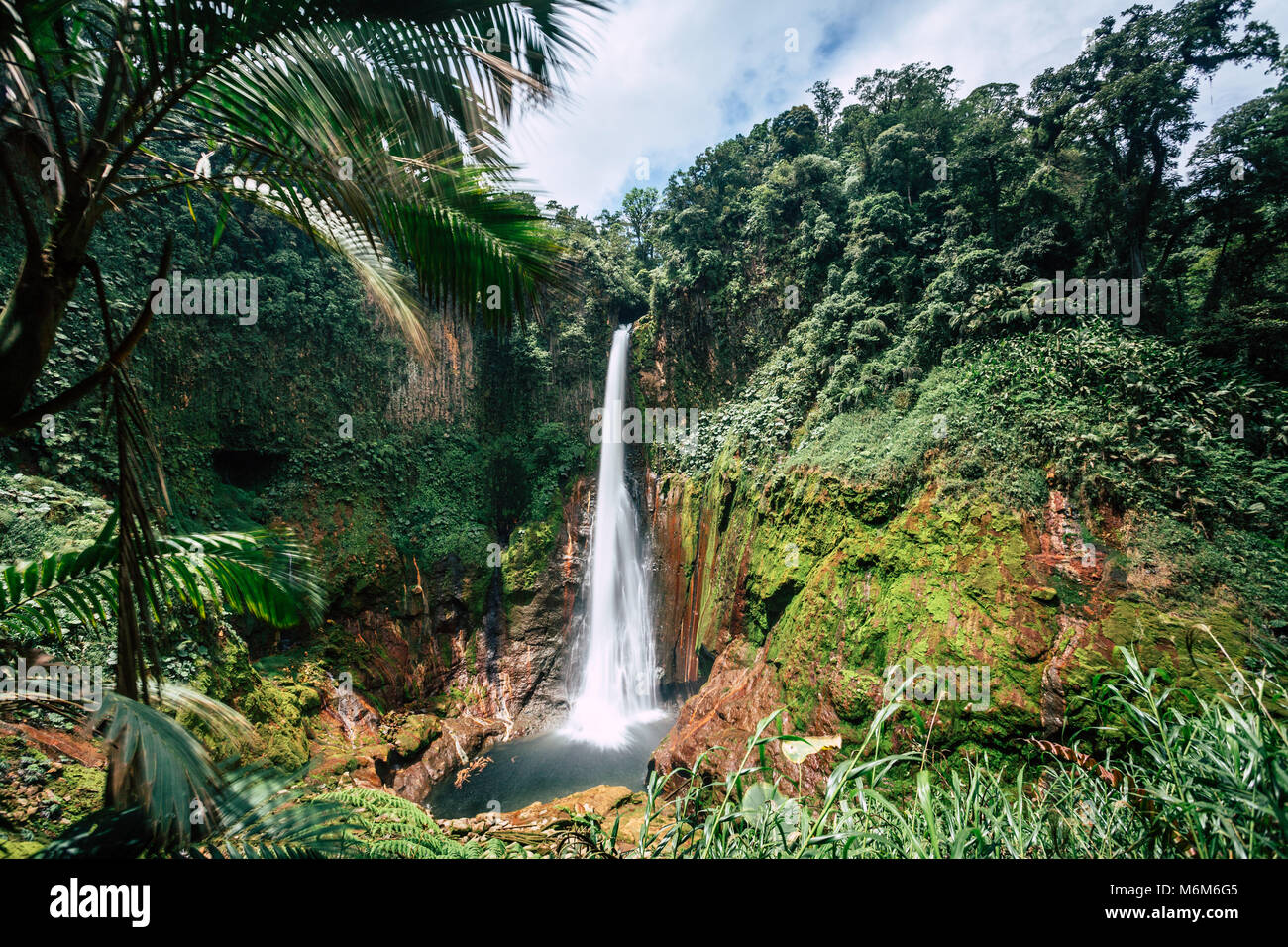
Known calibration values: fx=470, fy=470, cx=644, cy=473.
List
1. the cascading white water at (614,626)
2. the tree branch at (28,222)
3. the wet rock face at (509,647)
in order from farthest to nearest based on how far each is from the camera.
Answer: the cascading white water at (614,626) → the wet rock face at (509,647) → the tree branch at (28,222)

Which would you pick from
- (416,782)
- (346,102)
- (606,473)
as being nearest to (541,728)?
(416,782)

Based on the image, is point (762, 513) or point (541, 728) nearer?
point (762, 513)

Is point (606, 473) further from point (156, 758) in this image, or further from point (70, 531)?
point (156, 758)

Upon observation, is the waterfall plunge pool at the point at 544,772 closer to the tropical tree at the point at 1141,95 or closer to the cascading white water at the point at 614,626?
the cascading white water at the point at 614,626

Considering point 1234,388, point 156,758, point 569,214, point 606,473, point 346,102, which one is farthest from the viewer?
point 606,473

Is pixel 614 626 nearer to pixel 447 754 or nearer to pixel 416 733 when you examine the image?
pixel 447 754

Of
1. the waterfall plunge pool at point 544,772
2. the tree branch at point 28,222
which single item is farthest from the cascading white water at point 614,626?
the tree branch at point 28,222
